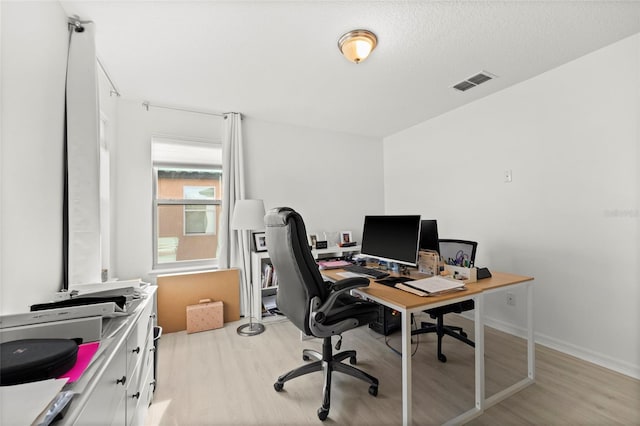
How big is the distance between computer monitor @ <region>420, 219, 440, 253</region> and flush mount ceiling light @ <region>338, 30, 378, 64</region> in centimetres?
135

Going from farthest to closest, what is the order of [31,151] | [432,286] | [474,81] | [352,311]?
[474,81], [352,311], [432,286], [31,151]

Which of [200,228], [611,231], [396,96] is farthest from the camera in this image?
[200,228]

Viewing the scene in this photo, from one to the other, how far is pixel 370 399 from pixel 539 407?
1.04 meters

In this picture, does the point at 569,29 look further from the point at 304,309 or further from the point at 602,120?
the point at 304,309

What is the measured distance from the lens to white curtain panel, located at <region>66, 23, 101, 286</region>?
1589mm

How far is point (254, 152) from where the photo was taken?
11.4 ft

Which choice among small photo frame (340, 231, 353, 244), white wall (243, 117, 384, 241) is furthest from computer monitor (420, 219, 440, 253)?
white wall (243, 117, 384, 241)

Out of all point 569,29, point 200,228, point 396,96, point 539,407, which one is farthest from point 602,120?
point 200,228

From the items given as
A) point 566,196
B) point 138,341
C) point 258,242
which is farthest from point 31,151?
point 566,196

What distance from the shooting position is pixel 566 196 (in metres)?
2.34

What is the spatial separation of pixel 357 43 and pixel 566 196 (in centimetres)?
222

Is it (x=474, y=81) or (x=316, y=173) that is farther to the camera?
(x=316, y=173)

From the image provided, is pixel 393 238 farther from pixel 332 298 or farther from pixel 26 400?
pixel 26 400

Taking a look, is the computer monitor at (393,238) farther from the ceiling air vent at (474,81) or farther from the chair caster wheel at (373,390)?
the ceiling air vent at (474,81)
